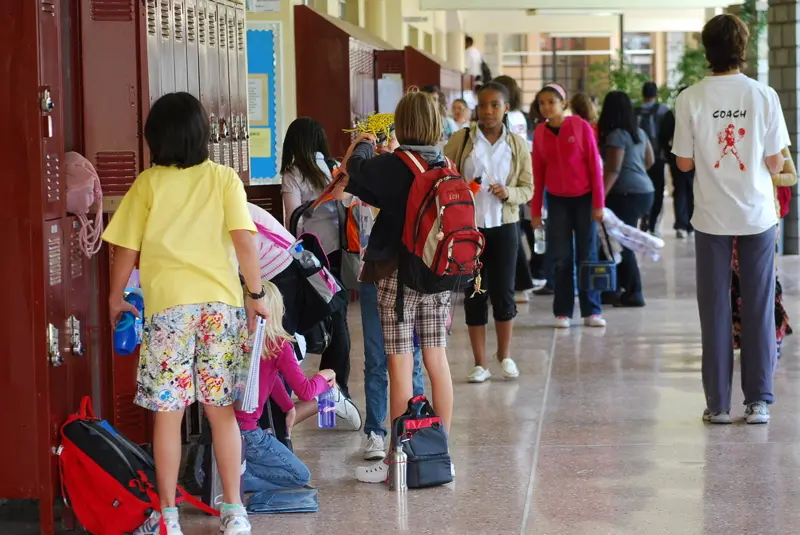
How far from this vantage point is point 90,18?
17.3 feet

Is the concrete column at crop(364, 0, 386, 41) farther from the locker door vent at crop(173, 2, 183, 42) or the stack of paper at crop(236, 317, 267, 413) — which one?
the stack of paper at crop(236, 317, 267, 413)

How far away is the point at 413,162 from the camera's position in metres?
5.18

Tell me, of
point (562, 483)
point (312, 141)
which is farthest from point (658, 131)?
point (562, 483)

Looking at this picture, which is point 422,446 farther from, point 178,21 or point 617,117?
point 617,117

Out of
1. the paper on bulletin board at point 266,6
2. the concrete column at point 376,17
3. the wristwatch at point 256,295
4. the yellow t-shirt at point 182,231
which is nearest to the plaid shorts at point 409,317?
the wristwatch at point 256,295

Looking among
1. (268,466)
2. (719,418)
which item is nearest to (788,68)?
(719,418)

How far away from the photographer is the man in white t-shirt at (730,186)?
19.5ft

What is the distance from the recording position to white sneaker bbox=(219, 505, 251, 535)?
15.1 feet

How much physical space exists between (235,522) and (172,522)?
0.22 m

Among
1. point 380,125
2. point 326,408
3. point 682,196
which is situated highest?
point 380,125

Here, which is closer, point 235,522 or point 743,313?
point 235,522

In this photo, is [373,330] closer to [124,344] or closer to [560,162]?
[124,344]

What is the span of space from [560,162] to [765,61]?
23.3 feet

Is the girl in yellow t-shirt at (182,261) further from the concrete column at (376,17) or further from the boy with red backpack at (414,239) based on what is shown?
the concrete column at (376,17)
